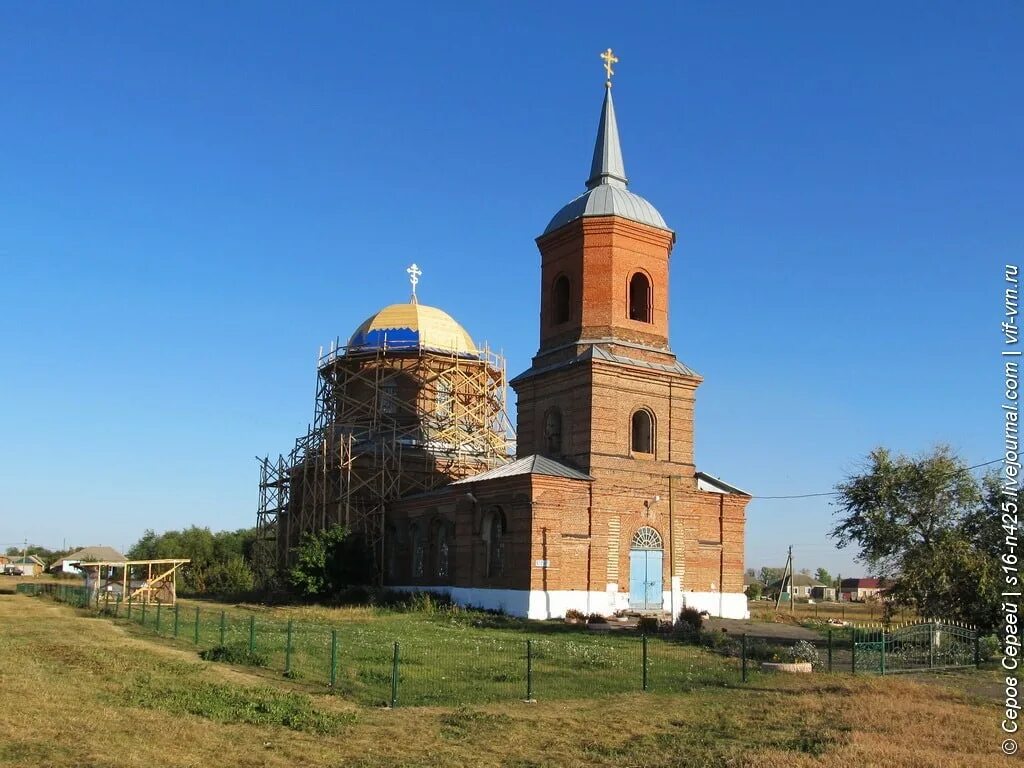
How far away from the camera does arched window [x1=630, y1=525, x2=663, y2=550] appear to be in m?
30.8

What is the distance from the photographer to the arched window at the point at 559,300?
33.8m

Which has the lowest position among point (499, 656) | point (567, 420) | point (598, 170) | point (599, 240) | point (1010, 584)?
point (499, 656)

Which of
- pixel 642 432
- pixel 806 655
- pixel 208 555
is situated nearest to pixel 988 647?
pixel 806 655

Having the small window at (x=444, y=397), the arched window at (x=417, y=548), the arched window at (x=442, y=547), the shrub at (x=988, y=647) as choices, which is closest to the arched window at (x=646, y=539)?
the arched window at (x=442, y=547)

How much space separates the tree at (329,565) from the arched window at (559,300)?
1104cm

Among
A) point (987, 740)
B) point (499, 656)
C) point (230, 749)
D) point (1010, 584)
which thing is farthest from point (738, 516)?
point (230, 749)

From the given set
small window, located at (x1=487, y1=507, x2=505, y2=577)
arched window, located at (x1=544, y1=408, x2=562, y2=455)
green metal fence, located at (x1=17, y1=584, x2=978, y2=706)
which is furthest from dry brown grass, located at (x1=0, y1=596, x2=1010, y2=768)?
arched window, located at (x1=544, y1=408, x2=562, y2=455)

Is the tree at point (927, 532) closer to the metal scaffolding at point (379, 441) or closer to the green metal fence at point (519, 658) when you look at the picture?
the green metal fence at point (519, 658)

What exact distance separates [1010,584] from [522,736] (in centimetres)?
1321

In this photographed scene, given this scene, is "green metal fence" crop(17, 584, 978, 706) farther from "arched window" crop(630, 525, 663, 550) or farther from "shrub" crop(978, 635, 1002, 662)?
"arched window" crop(630, 525, 663, 550)

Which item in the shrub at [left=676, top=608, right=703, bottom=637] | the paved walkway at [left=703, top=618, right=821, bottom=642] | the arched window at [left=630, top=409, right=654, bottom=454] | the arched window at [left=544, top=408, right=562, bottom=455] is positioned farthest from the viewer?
the arched window at [left=544, top=408, right=562, bottom=455]

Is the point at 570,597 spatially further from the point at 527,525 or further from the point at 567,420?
the point at 567,420

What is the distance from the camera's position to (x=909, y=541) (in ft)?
83.3

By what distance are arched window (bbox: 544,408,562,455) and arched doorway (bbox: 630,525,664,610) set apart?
400cm
